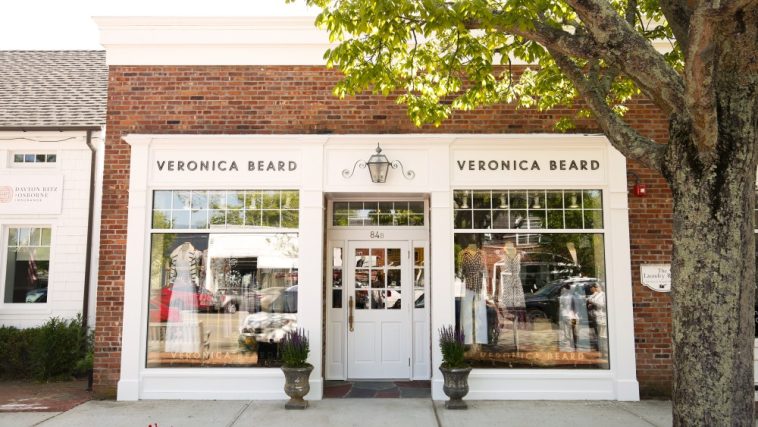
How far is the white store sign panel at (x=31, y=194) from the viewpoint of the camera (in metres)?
9.61

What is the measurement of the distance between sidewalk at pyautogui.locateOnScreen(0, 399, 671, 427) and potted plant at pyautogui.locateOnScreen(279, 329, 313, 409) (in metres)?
A: 0.18

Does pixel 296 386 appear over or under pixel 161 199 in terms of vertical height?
under

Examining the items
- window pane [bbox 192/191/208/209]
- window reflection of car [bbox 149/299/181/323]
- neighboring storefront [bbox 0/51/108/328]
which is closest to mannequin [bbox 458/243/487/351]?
window pane [bbox 192/191/208/209]

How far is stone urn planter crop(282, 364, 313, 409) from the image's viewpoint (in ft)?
22.8

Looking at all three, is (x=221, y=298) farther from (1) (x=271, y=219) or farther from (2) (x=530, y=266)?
(2) (x=530, y=266)

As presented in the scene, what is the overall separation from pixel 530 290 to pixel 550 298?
295 millimetres

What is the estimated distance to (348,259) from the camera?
28.1ft

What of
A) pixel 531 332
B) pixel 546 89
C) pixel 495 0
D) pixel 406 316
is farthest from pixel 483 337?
pixel 495 0

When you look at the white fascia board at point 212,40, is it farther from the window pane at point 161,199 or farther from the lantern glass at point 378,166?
the window pane at point 161,199

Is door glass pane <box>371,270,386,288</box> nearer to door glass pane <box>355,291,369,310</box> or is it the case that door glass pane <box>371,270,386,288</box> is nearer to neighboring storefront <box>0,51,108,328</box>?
door glass pane <box>355,291,369,310</box>

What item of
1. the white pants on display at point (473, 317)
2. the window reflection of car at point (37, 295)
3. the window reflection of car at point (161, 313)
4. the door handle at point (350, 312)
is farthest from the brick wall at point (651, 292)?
the window reflection of car at point (37, 295)

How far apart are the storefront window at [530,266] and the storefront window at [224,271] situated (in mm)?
2386

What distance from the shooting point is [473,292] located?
7.72 m

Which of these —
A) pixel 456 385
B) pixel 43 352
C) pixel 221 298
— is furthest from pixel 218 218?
pixel 456 385
